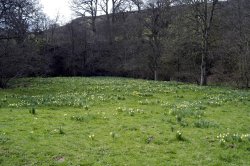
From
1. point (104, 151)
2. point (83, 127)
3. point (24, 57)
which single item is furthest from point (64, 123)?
point (24, 57)

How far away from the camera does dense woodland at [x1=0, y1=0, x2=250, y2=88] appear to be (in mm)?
37531

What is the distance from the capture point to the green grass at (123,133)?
11.3 metres

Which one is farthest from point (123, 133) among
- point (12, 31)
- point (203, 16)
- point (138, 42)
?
point (138, 42)

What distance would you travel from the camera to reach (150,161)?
1100cm

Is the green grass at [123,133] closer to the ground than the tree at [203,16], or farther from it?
closer to the ground

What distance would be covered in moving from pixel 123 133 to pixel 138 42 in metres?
57.9

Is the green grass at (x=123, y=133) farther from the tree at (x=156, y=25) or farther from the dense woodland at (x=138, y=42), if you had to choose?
the tree at (x=156, y=25)

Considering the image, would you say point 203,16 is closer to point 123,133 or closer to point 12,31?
point 12,31

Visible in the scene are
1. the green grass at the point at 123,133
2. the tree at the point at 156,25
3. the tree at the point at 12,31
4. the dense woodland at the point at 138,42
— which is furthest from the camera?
the tree at the point at 156,25

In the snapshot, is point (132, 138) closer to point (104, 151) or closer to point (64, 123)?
point (104, 151)

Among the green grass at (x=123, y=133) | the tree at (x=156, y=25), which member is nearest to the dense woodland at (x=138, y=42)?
the tree at (x=156, y=25)

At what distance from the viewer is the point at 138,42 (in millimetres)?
71375

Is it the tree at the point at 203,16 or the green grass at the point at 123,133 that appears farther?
the tree at the point at 203,16

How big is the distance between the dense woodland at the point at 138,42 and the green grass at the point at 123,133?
51.7ft
